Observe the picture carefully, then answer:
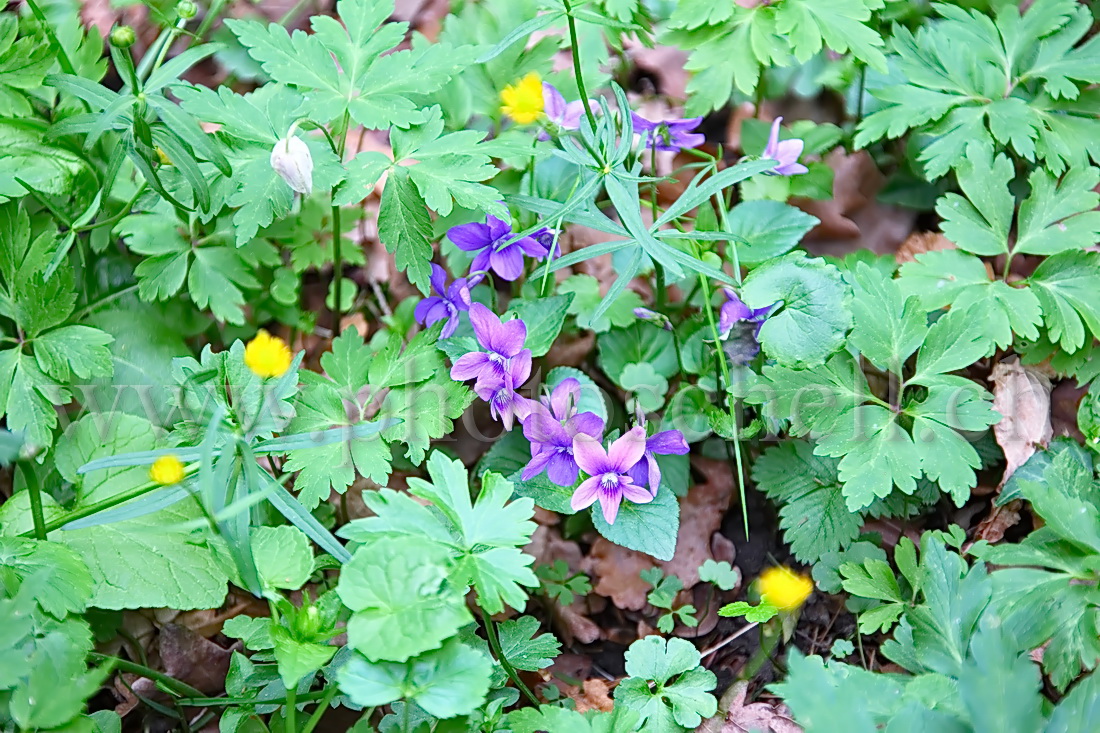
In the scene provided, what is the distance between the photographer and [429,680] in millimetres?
1374

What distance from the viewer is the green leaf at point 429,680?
1.33m

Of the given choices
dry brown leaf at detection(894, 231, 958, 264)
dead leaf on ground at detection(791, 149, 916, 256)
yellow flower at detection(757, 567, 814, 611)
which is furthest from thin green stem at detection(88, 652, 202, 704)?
dry brown leaf at detection(894, 231, 958, 264)

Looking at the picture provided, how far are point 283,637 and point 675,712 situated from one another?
76 centimetres

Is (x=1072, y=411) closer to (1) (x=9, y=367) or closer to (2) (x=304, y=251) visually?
(2) (x=304, y=251)

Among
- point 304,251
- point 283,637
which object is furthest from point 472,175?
Result: point 283,637

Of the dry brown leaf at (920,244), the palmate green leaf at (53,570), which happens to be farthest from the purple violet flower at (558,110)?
the palmate green leaf at (53,570)

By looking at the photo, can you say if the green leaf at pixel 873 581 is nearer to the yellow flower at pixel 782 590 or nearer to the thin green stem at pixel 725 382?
the yellow flower at pixel 782 590

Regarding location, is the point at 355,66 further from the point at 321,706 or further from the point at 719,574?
the point at 719,574

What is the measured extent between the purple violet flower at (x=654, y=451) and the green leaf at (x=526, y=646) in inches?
15.0

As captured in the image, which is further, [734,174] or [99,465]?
[734,174]

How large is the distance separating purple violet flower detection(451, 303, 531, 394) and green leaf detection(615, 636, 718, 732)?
630 millimetres

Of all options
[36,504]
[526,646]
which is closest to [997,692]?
[526,646]

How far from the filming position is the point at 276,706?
5.79 ft

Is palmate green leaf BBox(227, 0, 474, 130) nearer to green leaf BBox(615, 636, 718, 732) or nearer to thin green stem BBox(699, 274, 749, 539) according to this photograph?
thin green stem BBox(699, 274, 749, 539)
